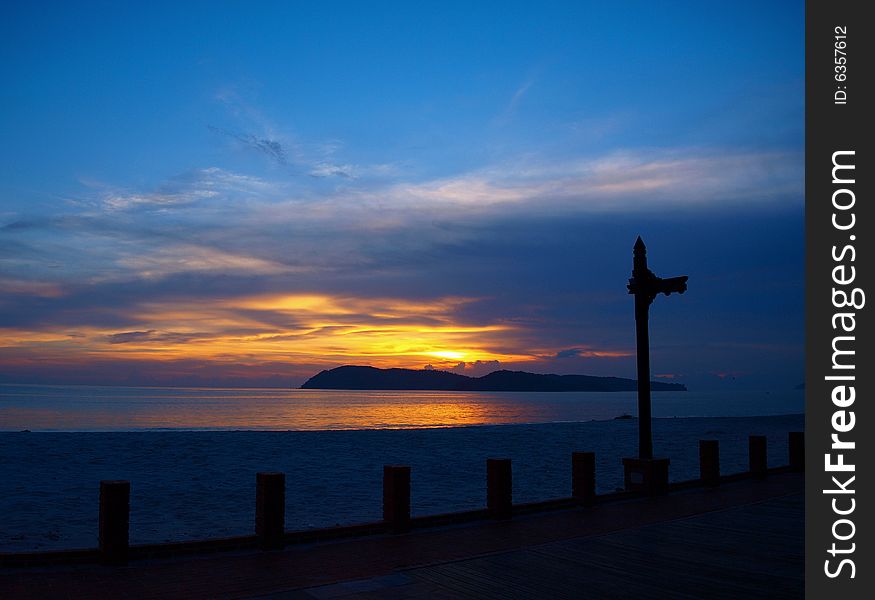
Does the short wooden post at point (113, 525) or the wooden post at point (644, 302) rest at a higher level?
the wooden post at point (644, 302)

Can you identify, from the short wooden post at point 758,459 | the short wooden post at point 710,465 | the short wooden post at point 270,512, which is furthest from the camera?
the short wooden post at point 758,459

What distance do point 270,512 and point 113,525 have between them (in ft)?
6.00

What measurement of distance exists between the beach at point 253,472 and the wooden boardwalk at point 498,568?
6168 mm

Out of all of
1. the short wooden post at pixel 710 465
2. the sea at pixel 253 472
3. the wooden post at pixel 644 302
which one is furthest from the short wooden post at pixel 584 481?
the sea at pixel 253 472

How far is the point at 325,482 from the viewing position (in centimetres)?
2266

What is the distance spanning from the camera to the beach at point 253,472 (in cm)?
1596

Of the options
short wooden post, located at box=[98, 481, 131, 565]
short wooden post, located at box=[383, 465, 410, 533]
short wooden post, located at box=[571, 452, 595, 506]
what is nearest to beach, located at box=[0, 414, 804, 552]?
short wooden post, located at box=[383, 465, 410, 533]

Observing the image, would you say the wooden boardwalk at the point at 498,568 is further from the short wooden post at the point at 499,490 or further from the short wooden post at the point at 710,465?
the short wooden post at the point at 710,465

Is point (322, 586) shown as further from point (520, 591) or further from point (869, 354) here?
point (869, 354)

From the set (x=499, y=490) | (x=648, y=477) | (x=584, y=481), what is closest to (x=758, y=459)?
(x=648, y=477)

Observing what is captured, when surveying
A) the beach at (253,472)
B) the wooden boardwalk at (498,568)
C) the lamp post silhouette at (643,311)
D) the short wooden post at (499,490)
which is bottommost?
the beach at (253,472)

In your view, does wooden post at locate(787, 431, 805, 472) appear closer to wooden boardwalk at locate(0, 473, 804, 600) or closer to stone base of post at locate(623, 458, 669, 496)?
stone base of post at locate(623, 458, 669, 496)

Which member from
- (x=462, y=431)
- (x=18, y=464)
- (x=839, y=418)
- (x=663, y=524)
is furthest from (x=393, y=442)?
(x=839, y=418)

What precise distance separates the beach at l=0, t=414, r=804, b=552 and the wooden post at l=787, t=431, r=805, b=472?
197 inches
